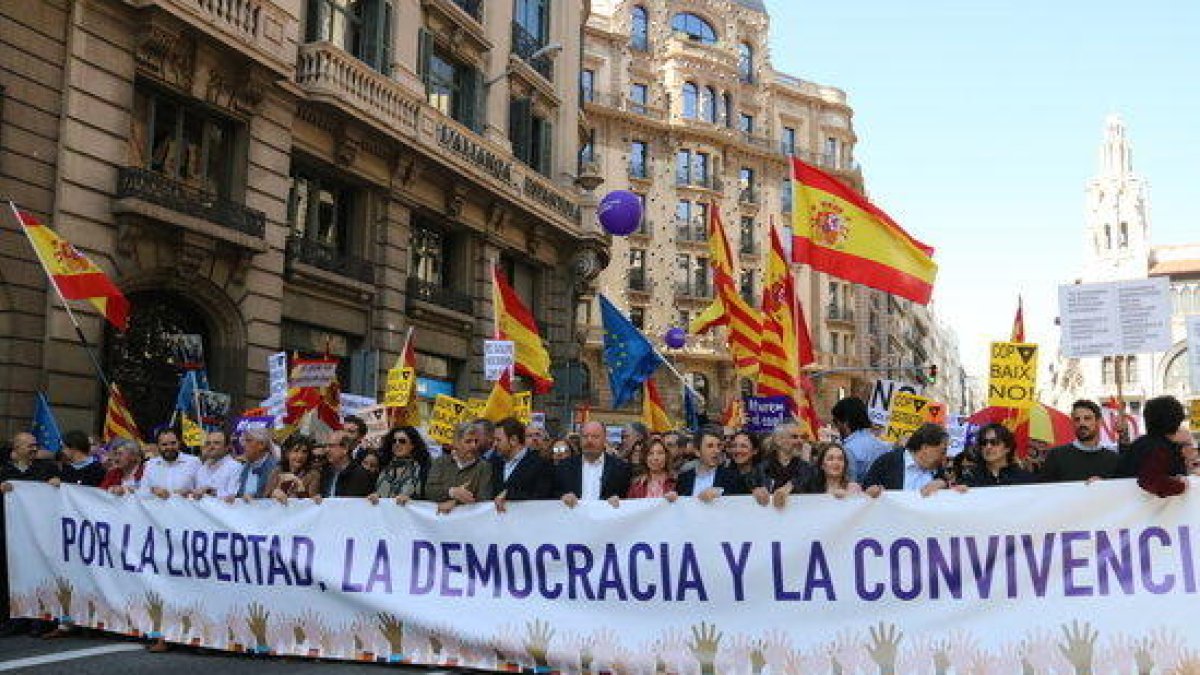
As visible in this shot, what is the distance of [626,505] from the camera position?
6957 millimetres

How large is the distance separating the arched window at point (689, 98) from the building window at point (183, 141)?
4330cm

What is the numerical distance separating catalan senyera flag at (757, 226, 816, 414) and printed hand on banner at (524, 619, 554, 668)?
622cm

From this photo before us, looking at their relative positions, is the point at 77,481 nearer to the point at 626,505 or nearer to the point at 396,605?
the point at 396,605

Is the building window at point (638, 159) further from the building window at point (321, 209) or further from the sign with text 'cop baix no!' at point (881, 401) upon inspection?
the sign with text 'cop baix no!' at point (881, 401)

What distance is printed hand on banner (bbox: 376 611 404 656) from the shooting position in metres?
7.34

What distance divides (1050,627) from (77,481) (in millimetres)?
7510

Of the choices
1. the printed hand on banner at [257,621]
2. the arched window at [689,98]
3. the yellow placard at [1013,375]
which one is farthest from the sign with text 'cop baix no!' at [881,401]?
the arched window at [689,98]

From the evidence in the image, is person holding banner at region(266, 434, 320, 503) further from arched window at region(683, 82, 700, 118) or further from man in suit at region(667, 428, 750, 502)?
arched window at region(683, 82, 700, 118)

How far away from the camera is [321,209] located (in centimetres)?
1911

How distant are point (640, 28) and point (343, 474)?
172ft

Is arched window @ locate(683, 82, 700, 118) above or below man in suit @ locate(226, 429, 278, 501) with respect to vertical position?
above

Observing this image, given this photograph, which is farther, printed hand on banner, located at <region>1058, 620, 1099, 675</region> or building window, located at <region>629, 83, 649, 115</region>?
building window, located at <region>629, 83, 649, 115</region>

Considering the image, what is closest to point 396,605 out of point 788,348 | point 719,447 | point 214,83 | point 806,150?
point 719,447

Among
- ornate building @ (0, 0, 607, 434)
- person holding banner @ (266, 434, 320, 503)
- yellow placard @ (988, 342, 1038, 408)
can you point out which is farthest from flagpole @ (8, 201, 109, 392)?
yellow placard @ (988, 342, 1038, 408)
